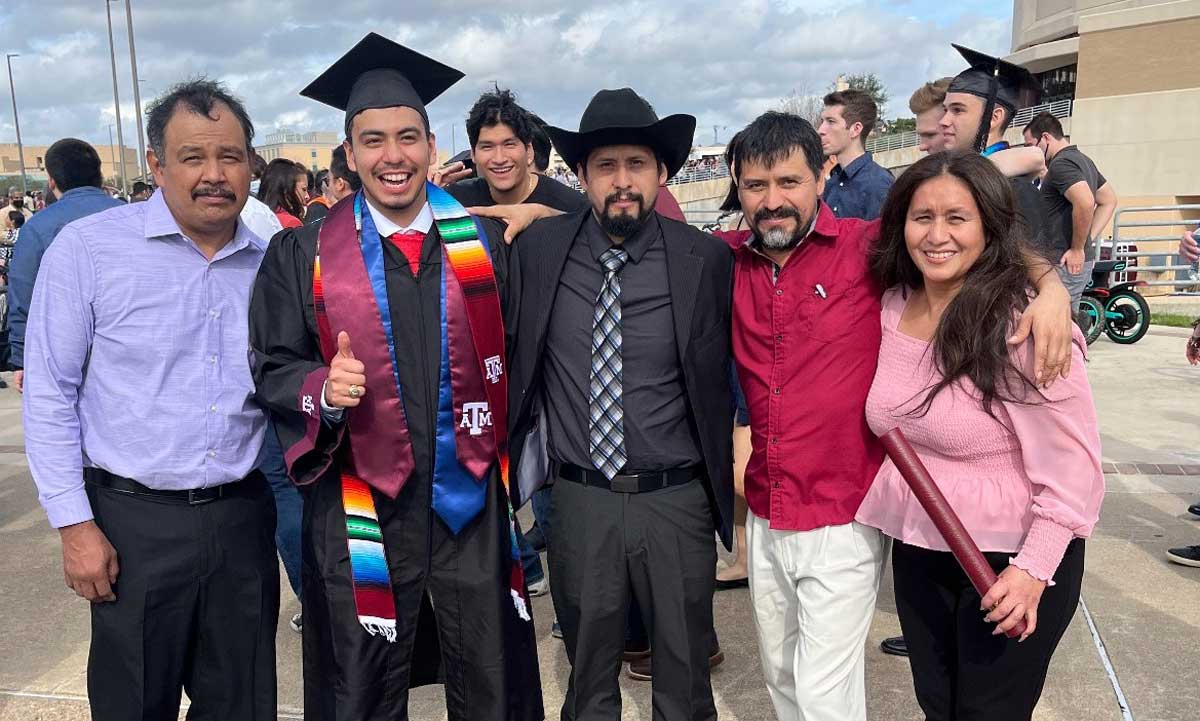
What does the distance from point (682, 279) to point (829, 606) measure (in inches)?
37.6

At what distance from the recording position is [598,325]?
8.53ft

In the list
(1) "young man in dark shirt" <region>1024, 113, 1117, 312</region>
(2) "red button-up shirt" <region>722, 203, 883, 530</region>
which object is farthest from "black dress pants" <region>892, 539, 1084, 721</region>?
(1) "young man in dark shirt" <region>1024, 113, 1117, 312</region>

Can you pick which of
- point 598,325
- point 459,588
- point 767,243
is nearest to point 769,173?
point 767,243

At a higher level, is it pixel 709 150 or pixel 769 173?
pixel 709 150

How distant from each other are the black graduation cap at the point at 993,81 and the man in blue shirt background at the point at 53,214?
3.72 meters

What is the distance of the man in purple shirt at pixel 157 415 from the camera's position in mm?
2410

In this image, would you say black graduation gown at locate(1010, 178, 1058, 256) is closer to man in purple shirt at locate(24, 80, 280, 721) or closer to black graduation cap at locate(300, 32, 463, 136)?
black graduation cap at locate(300, 32, 463, 136)

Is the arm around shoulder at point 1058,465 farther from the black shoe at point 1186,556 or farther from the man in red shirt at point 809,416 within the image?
the black shoe at point 1186,556

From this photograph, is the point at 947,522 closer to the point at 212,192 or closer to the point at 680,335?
the point at 680,335

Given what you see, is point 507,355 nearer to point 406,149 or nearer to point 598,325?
point 598,325

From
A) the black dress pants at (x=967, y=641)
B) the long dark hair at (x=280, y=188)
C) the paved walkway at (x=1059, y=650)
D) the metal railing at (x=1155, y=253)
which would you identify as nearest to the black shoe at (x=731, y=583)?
the paved walkway at (x=1059, y=650)

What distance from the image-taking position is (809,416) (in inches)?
97.1

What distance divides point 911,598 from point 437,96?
78.5 inches

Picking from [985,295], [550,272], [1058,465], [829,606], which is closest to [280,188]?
[550,272]
